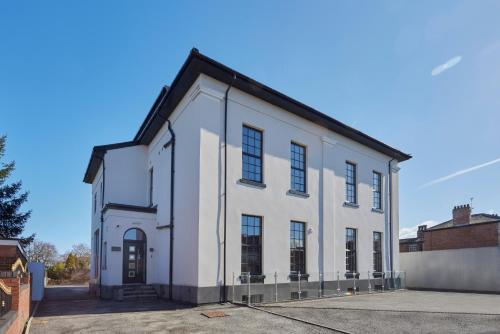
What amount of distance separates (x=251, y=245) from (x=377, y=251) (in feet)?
32.8

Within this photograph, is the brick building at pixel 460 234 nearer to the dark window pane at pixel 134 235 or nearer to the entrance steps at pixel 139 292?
the entrance steps at pixel 139 292

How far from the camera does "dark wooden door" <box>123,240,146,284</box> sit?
16.9 metres

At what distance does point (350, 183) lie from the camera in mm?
20094

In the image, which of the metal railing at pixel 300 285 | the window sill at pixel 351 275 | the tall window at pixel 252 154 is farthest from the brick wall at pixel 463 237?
the tall window at pixel 252 154

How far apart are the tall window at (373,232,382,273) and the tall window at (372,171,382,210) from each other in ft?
5.32

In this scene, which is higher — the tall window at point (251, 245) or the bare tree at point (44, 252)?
the tall window at point (251, 245)

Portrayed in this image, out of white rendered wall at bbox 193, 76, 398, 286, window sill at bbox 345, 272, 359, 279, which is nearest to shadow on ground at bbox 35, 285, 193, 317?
white rendered wall at bbox 193, 76, 398, 286

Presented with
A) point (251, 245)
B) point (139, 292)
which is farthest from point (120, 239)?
point (251, 245)

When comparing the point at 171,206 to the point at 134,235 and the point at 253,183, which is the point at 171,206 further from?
the point at 253,183

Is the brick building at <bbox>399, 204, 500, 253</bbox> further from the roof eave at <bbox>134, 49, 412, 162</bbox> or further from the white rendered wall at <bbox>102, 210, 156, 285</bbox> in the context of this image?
the white rendered wall at <bbox>102, 210, 156, 285</bbox>

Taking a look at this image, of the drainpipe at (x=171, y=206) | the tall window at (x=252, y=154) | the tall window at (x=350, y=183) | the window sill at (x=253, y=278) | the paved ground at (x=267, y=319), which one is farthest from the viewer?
the tall window at (x=350, y=183)

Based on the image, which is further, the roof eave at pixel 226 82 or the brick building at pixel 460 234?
the brick building at pixel 460 234

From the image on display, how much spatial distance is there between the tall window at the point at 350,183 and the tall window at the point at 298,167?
3.71 metres

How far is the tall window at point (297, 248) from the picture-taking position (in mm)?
15930
